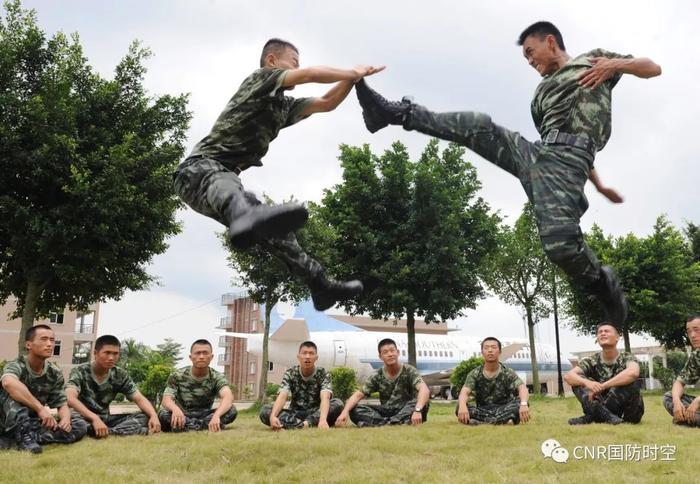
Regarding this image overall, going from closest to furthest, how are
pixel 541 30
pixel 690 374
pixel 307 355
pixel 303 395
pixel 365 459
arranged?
pixel 541 30 → pixel 365 459 → pixel 690 374 → pixel 307 355 → pixel 303 395

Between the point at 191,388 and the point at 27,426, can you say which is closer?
the point at 27,426

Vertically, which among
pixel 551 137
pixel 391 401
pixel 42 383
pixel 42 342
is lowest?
pixel 391 401

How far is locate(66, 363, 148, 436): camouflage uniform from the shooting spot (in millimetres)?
7773

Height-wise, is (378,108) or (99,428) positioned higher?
(378,108)

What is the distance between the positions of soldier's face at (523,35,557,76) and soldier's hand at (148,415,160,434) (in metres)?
6.14

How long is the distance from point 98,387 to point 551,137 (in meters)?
6.52

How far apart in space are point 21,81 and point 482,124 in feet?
48.9

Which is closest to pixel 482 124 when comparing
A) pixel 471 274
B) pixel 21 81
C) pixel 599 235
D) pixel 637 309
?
pixel 21 81

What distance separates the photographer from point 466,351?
4409 centimetres

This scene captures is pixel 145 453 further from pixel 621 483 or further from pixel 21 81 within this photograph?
pixel 21 81

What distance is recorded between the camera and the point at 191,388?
27.9ft

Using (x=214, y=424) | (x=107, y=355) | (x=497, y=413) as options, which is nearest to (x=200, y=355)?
(x=214, y=424)

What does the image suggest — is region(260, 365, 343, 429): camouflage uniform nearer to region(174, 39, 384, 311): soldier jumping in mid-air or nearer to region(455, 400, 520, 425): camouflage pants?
region(455, 400, 520, 425): camouflage pants

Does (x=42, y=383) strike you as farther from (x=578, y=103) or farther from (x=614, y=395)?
(x=614, y=395)
